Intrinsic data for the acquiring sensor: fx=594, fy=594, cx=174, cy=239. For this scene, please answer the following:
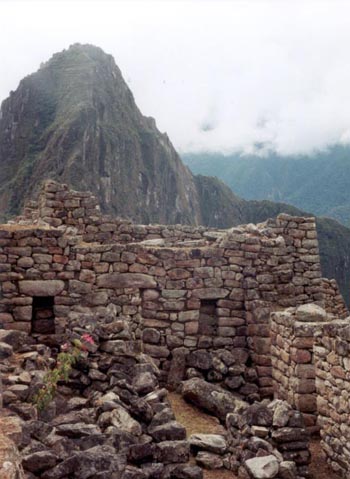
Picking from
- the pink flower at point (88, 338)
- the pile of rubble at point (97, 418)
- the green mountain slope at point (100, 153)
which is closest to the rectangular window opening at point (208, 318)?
the pile of rubble at point (97, 418)

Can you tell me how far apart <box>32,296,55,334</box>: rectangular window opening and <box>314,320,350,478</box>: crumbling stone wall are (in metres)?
5.13

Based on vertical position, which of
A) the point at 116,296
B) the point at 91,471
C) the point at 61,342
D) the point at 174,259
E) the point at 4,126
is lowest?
the point at 91,471

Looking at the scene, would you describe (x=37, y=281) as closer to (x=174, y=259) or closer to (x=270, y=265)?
(x=174, y=259)

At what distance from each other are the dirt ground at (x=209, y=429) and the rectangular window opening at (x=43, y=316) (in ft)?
9.19

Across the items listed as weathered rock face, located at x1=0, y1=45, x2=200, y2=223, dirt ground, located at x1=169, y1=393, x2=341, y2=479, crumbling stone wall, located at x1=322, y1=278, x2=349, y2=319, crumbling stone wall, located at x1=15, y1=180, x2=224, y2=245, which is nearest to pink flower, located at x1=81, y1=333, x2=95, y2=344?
dirt ground, located at x1=169, y1=393, x2=341, y2=479

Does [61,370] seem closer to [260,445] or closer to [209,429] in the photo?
[209,429]

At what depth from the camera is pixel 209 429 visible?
8.66 metres

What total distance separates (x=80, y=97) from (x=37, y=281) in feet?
424

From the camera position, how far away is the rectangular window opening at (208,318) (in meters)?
11.7

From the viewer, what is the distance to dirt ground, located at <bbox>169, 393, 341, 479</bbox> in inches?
292

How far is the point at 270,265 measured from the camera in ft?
46.6

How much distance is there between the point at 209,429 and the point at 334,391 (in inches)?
74.2

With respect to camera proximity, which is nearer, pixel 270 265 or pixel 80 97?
pixel 270 265

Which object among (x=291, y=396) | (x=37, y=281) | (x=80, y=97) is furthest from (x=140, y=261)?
(x=80, y=97)
